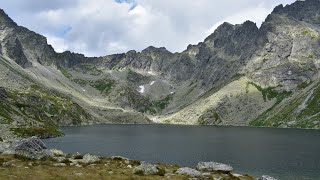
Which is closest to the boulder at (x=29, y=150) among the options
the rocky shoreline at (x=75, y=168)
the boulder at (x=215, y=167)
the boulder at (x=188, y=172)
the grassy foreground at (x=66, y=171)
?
the rocky shoreline at (x=75, y=168)

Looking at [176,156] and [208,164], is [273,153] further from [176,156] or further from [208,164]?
[208,164]

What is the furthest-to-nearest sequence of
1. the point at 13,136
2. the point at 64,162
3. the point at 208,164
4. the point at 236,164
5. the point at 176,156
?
1. the point at 13,136
2. the point at 176,156
3. the point at 236,164
4. the point at 208,164
5. the point at 64,162

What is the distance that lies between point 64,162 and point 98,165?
5133 millimetres

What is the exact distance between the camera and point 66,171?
4959cm

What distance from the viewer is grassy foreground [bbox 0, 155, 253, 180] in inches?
1767

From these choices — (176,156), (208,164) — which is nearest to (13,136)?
(176,156)

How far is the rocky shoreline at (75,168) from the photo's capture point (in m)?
46.7

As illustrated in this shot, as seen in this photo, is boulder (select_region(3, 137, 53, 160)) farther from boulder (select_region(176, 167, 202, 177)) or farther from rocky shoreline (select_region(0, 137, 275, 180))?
boulder (select_region(176, 167, 202, 177))

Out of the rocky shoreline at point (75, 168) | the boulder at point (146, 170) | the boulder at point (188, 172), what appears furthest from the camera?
the boulder at point (188, 172)

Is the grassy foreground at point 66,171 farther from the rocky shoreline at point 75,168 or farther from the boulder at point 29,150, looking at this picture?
the boulder at point 29,150

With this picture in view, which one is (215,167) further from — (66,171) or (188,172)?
(66,171)

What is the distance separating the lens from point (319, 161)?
11612 centimetres

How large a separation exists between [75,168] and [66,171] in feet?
11.2

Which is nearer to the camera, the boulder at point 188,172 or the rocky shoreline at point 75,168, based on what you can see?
the rocky shoreline at point 75,168
